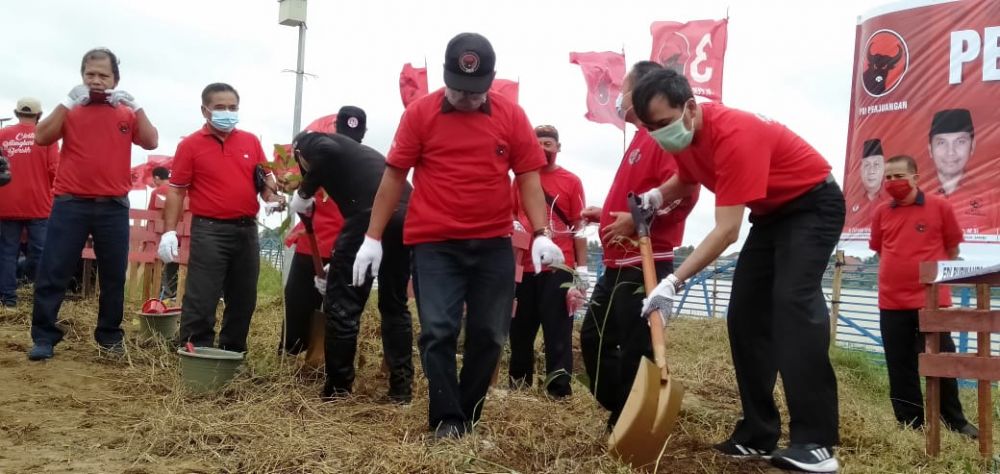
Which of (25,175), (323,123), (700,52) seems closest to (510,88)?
(700,52)

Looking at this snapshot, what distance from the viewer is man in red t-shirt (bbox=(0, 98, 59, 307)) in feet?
24.0

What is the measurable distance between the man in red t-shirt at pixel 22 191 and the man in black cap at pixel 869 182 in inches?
322

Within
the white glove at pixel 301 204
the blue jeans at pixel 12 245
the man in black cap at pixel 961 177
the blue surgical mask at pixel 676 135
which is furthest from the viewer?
the man in black cap at pixel 961 177

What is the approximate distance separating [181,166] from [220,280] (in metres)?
0.72

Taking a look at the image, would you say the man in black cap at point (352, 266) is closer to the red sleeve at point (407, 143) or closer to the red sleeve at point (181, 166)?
the red sleeve at point (407, 143)

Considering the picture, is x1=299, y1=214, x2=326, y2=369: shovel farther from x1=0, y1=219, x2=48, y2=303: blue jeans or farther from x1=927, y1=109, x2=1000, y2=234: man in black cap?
x1=927, y1=109, x2=1000, y2=234: man in black cap

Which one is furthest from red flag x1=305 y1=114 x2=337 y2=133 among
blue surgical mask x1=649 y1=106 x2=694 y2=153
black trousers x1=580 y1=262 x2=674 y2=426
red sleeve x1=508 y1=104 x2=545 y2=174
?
blue surgical mask x1=649 y1=106 x2=694 y2=153

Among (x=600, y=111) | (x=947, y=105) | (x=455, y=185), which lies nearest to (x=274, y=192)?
(x=455, y=185)

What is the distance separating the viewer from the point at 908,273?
5.34 metres

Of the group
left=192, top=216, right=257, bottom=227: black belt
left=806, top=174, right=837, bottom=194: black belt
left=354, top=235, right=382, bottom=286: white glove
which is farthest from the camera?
left=192, top=216, right=257, bottom=227: black belt

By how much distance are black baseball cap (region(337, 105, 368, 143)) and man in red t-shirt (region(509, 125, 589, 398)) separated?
1096mm

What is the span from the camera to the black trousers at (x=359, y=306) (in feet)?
13.9

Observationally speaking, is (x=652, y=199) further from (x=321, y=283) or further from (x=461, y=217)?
(x=321, y=283)

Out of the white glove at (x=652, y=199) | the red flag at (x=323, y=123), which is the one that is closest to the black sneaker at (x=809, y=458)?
the white glove at (x=652, y=199)
